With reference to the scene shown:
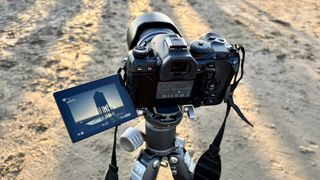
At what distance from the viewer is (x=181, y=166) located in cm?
229

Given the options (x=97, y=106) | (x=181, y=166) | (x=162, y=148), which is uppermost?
(x=97, y=106)

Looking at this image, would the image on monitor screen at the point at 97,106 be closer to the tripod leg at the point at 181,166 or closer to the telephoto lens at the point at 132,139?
the telephoto lens at the point at 132,139

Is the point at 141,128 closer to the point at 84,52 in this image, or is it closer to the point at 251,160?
the point at 251,160

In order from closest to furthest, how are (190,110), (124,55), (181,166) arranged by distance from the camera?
(190,110) → (181,166) → (124,55)

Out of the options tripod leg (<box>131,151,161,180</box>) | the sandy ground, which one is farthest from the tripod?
the sandy ground

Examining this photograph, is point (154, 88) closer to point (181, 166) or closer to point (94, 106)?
point (94, 106)


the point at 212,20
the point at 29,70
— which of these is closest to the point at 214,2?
the point at 212,20

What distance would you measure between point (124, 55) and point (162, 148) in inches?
92.5

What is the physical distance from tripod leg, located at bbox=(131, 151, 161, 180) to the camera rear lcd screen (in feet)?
1.70

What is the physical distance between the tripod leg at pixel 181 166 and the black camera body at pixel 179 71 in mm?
445

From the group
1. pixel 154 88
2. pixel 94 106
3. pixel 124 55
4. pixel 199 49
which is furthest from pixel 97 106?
pixel 124 55

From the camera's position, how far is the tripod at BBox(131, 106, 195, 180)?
195 centimetres

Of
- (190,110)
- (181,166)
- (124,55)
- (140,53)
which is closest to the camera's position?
(140,53)

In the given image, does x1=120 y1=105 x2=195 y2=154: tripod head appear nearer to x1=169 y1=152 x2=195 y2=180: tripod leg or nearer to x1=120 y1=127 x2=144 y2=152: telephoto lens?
x1=120 y1=127 x2=144 y2=152: telephoto lens
